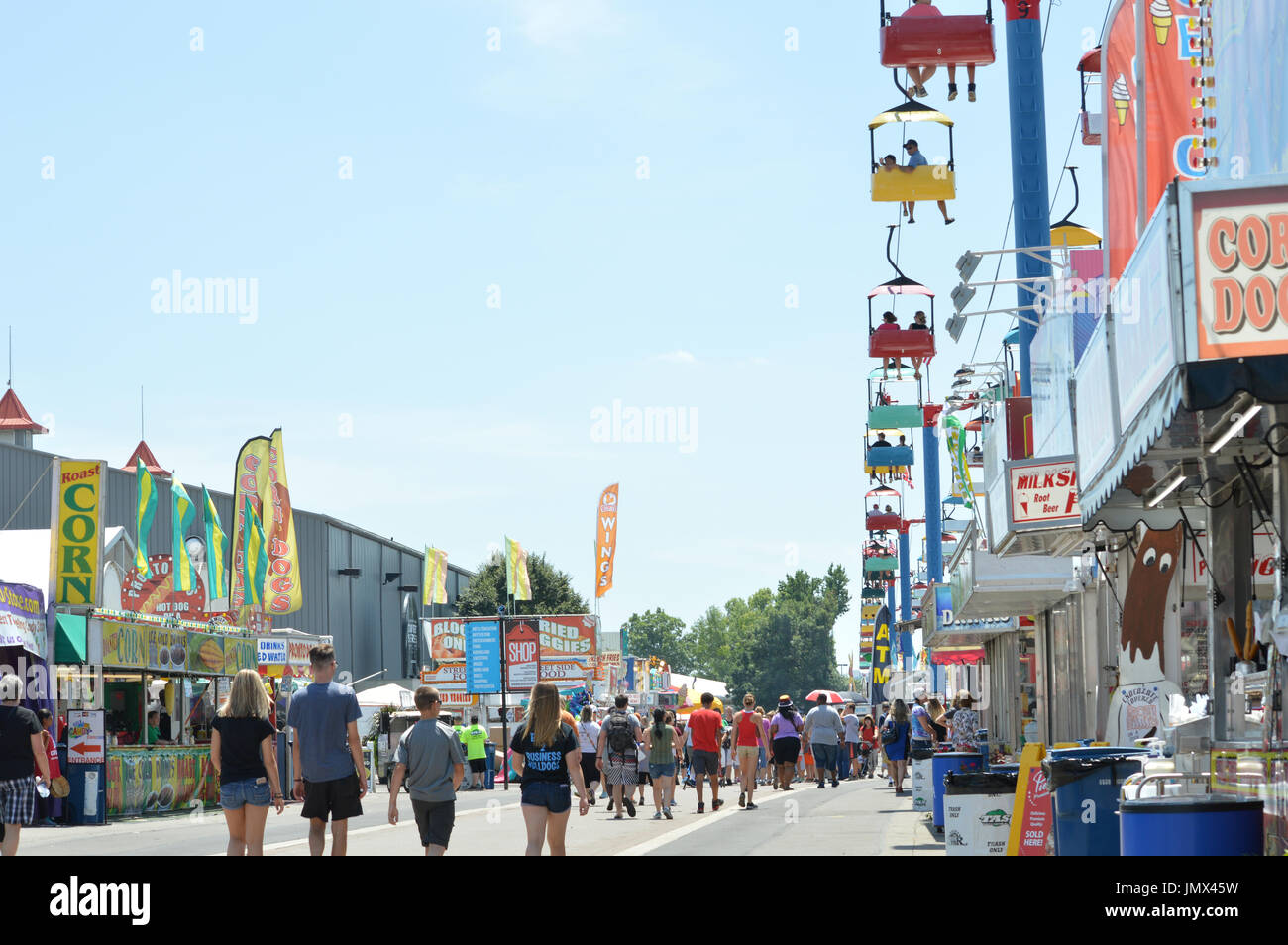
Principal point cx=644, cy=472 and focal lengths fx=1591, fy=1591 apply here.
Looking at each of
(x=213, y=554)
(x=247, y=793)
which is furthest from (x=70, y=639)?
(x=247, y=793)

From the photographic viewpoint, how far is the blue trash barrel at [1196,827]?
7520 mm

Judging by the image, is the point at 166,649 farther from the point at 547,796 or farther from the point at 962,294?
the point at 547,796

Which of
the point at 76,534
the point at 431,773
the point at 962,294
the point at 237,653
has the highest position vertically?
the point at 962,294

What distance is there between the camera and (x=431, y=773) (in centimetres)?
1088

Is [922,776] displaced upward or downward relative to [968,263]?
downward

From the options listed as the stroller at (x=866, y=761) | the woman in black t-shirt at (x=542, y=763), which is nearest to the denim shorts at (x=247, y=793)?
the woman in black t-shirt at (x=542, y=763)

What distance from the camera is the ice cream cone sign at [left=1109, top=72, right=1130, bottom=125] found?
1243cm

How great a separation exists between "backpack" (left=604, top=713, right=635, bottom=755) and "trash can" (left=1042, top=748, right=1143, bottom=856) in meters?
13.0

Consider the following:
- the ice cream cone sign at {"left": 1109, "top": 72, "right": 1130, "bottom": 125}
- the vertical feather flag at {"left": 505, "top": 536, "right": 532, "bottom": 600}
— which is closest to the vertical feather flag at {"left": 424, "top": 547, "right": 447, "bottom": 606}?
the vertical feather flag at {"left": 505, "top": 536, "right": 532, "bottom": 600}

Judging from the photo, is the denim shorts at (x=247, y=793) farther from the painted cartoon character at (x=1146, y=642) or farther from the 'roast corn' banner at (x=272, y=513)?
the 'roast corn' banner at (x=272, y=513)

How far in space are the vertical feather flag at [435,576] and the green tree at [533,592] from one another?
1349 cm

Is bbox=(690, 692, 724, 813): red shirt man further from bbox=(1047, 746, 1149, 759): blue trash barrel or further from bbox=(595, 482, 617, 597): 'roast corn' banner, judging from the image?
bbox=(595, 482, 617, 597): 'roast corn' banner

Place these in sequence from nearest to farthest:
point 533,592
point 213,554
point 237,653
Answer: point 237,653 < point 213,554 < point 533,592

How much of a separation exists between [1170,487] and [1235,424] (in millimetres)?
2353
